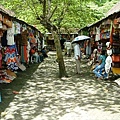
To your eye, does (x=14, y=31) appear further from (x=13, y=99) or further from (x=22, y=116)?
(x=22, y=116)

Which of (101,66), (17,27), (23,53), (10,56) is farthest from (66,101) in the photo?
(23,53)

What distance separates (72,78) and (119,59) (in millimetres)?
2281

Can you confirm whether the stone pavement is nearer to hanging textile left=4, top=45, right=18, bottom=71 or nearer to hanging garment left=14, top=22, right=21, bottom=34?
hanging textile left=4, top=45, right=18, bottom=71

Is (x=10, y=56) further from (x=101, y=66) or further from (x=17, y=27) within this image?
(x=101, y=66)

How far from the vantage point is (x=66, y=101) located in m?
7.32

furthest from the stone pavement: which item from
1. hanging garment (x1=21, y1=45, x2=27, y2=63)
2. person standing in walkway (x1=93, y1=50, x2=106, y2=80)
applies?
hanging garment (x1=21, y1=45, x2=27, y2=63)

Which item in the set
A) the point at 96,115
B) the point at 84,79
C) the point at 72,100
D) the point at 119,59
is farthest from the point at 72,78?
the point at 96,115

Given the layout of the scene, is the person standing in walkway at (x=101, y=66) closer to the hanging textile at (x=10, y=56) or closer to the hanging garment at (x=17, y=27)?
the hanging textile at (x=10, y=56)

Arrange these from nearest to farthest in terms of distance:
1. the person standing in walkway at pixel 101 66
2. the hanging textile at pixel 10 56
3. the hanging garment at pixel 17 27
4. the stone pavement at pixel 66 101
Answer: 1. the stone pavement at pixel 66 101
2. the person standing in walkway at pixel 101 66
3. the hanging textile at pixel 10 56
4. the hanging garment at pixel 17 27

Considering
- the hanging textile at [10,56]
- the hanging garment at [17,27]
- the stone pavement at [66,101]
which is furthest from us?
the hanging garment at [17,27]

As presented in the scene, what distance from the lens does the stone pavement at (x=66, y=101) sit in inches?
237

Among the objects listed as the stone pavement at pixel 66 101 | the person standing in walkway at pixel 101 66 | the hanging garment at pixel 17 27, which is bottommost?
the stone pavement at pixel 66 101

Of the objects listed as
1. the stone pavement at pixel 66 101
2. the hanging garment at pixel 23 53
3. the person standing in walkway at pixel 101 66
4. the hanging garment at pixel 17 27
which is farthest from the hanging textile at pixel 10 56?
the person standing in walkway at pixel 101 66

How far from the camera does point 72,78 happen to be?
37.8ft
